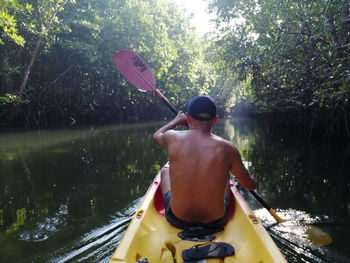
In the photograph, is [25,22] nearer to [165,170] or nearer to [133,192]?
[133,192]

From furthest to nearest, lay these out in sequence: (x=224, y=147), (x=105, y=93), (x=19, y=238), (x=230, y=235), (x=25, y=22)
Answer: (x=105, y=93)
(x=25, y=22)
(x=19, y=238)
(x=230, y=235)
(x=224, y=147)

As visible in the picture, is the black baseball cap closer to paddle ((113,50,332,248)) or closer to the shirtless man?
the shirtless man

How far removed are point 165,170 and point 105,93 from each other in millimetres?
17021

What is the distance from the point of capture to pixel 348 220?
3.57 metres

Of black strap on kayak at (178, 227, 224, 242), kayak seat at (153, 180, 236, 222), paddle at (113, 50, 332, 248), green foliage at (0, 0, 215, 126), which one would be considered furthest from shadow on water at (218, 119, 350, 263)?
green foliage at (0, 0, 215, 126)

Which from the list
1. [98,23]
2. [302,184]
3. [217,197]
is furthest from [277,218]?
[98,23]

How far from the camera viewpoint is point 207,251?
6.07 feet

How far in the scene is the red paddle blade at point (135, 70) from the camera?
4.34 metres

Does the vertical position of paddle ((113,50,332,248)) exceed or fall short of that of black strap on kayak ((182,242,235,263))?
it exceeds it

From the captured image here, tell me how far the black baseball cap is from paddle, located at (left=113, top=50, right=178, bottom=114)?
7.68ft

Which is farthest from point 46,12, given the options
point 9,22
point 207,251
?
point 207,251

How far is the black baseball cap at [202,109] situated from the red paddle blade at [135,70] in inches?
93.0

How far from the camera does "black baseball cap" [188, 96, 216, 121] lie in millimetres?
2033

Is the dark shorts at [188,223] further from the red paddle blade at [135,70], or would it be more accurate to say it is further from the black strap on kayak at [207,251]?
the red paddle blade at [135,70]
